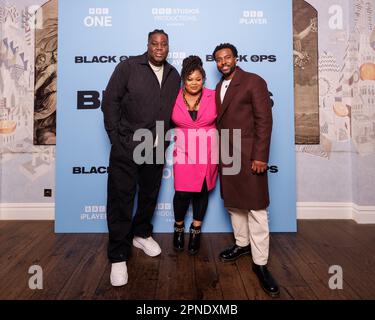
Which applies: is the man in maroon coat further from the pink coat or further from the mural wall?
the mural wall

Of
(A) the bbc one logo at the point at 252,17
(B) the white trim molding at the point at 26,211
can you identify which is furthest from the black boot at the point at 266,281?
(B) the white trim molding at the point at 26,211

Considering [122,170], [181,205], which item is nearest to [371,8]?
[181,205]

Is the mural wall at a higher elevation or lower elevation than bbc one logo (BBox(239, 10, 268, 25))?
lower

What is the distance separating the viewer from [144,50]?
2.55 metres

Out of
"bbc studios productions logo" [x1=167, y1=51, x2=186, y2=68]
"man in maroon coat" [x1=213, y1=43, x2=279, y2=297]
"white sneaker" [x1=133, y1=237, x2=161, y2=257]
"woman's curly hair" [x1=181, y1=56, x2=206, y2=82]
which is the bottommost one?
"white sneaker" [x1=133, y1=237, x2=161, y2=257]

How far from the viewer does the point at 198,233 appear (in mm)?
2246

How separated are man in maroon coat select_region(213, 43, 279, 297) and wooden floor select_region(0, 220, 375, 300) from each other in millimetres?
196

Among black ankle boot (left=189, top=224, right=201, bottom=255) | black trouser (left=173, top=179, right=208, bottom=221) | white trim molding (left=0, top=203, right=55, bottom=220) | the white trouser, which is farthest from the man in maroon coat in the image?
white trim molding (left=0, top=203, right=55, bottom=220)

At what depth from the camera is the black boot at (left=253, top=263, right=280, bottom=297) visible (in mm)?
1609

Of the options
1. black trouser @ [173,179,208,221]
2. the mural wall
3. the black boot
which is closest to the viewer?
the black boot

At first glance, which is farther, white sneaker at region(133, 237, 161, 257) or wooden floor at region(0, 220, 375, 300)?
white sneaker at region(133, 237, 161, 257)

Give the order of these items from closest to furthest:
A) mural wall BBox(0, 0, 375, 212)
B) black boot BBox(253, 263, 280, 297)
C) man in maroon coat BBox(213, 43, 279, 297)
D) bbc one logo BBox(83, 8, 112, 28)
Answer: black boot BBox(253, 263, 280, 297) → man in maroon coat BBox(213, 43, 279, 297) → bbc one logo BBox(83, 8, 112, 28) → mural wall BBox(0, 0, 375, 212)

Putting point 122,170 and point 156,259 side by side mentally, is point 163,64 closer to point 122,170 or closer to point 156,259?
point 122,170
